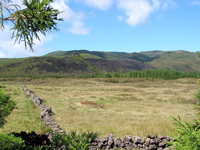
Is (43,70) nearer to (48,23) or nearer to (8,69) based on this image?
(8,69)

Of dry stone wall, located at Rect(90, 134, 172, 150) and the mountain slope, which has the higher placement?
the mountain slope

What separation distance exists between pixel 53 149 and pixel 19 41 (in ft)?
17.7

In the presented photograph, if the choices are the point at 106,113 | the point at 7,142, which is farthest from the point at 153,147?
the point at 106,113

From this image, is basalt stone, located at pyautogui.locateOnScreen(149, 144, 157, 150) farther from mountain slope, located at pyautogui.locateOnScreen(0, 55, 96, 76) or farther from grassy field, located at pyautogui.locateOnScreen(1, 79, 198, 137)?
mountain slope, located at pyautogui.locateOnScreen(0, 55, 96, 76)

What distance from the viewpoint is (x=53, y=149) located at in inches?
302

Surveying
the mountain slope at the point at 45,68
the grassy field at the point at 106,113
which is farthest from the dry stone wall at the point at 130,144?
the mountain slope at the point at 45,68

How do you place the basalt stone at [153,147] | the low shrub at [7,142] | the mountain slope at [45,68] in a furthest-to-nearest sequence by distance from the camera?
the mountain slope at [45,68], the basalt stone at [153,147], the low shrub at [7,142]

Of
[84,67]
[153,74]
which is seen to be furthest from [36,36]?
[84,67]

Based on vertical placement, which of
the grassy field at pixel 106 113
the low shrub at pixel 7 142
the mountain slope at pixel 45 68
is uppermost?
the mountain slope at pixel 45 68

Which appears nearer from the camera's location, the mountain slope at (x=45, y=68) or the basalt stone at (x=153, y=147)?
the basalt stone at (x=153, y=147)

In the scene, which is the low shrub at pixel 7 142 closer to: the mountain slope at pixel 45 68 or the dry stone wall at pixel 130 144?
the dry stone wall at pixel 130 144

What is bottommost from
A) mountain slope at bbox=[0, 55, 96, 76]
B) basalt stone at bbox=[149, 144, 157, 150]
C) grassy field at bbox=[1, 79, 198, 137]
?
grassy field at bbox=[1, 79, 198, 137]

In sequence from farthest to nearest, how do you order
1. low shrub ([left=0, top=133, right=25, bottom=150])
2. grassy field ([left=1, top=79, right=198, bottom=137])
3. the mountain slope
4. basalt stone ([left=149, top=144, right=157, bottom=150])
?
the mountain slope → grassy field ([left=1, top=79, right=198, bottom=137]) → basalt stone ([left=149, top=144, right=157, bottom=150]) → low shrub ([left=0, top=133, right=25, bottom=150])

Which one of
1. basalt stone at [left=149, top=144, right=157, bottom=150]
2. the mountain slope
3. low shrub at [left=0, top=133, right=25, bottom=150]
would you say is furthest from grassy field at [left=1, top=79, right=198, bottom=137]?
the mountain slope
